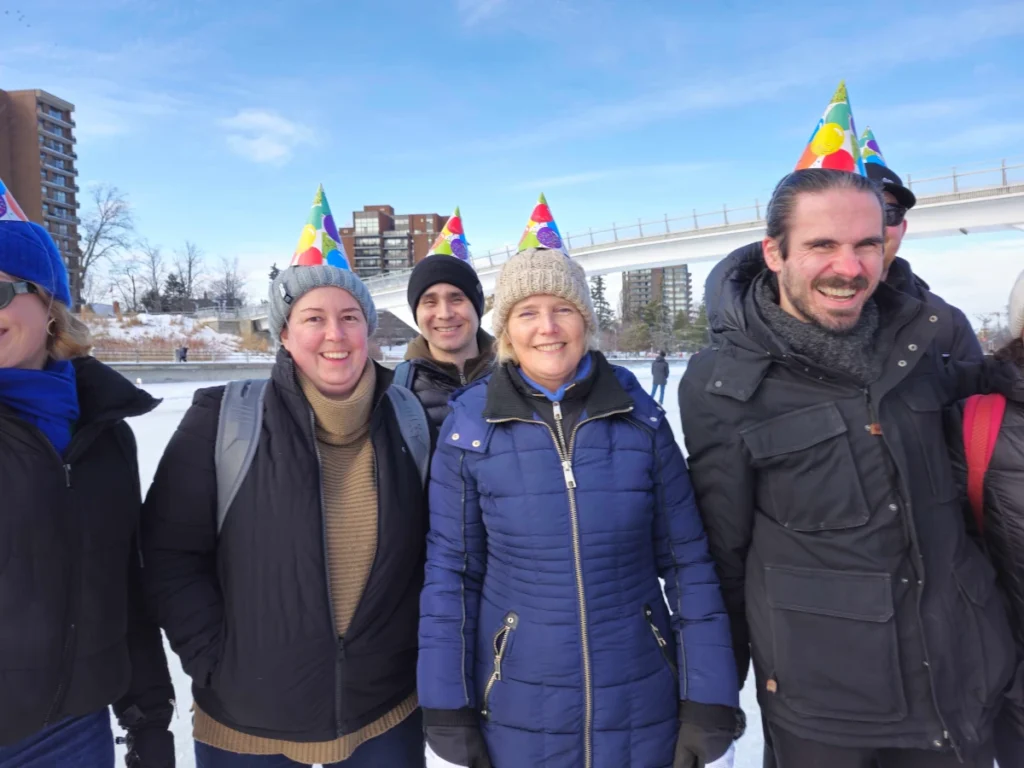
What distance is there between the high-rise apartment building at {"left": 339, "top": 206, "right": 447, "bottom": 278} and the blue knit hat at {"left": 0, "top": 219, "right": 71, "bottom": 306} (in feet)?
334

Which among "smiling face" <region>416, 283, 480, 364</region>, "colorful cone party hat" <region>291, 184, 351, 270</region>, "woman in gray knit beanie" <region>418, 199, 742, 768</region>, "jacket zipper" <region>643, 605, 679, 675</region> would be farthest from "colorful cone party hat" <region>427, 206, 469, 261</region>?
"jacket zipper" <region>643, 605, 679, 675</region>

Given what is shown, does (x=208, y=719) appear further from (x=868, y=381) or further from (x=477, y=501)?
(x=868, y=381)

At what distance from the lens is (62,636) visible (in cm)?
162

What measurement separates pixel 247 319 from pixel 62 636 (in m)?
55.5

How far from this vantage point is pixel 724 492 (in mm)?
1942

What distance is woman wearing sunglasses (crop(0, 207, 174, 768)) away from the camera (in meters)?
1.56

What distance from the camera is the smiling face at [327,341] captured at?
2100 mm

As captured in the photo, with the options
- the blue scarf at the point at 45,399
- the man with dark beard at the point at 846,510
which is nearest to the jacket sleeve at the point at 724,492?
the man with dark beard at the point at 846,510

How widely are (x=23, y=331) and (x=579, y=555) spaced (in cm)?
167

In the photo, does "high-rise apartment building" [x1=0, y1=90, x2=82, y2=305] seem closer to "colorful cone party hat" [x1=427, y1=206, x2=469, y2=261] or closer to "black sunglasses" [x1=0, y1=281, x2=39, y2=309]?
"colorful cone party hat" [x1=427, y1=206, x2=469, y2=261]

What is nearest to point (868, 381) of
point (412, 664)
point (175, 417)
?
point (412, 664)

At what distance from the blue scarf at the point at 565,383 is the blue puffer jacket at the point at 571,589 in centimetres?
6

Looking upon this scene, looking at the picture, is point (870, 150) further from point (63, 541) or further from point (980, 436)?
point (63, 541)

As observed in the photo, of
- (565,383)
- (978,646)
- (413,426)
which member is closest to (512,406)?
(565,383)
